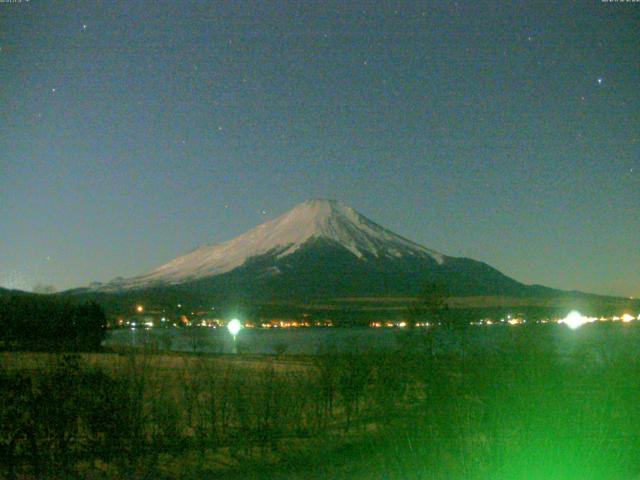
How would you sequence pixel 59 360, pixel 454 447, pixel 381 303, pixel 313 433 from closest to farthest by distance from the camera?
pixel 454 447 < pixel 59 360 < pixel 313 433 < pixel 381 303

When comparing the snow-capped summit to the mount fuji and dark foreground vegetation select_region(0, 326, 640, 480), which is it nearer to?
the mount fuji

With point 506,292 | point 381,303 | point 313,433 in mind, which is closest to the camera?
point 313,433

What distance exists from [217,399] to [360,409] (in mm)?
3130

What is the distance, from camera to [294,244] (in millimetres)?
103688

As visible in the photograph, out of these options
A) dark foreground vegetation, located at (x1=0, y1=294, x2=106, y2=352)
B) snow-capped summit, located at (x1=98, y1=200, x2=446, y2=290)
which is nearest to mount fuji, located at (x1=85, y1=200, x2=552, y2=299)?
snow-capped summit, located at (x1=98, y1=200, x2=446, y2=290)

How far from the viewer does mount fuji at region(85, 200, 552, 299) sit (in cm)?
7969

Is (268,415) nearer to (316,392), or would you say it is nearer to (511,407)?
(316,392)

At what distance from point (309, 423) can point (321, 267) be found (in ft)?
269

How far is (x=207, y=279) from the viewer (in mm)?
87438

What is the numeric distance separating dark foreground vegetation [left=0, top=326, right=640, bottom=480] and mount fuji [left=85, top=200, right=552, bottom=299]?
55200mm

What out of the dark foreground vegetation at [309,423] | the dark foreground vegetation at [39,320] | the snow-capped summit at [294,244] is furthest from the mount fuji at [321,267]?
the dark foreground vegetation at [309,423]

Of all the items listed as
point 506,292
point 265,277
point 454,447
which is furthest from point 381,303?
point 454,447

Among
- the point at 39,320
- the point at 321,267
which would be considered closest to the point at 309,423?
the point at 39,320

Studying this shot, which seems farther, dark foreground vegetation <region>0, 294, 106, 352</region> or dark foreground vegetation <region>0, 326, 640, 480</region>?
dark foreground vegetation <region>0, 294, 106, 352</region>
